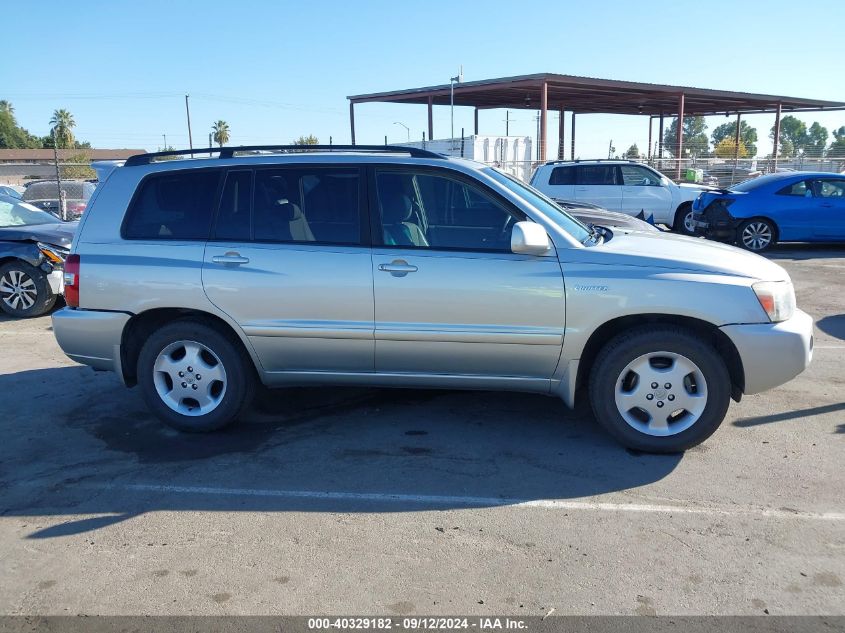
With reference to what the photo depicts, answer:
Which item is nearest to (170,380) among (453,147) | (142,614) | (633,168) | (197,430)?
(197,430)

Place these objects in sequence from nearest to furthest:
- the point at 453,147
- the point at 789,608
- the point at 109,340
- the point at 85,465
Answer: the point at 789,608 < the point at 85,465 < the point at 109,340 < the point at 453,147

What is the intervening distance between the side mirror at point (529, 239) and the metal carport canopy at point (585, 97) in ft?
74.6

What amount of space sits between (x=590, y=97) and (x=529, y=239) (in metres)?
30.9

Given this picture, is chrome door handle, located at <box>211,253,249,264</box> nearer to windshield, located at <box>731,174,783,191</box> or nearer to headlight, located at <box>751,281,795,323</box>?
headlight, located at <box>751,281,795,323</box>

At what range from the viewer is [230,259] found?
4754 millimetres

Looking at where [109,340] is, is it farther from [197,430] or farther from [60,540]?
[60,540]

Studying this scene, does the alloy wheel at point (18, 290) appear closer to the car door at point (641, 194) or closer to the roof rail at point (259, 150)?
the roof rail at point (259, 150)

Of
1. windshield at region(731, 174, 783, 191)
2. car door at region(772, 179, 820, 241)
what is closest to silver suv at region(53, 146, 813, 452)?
car door at region(772, 179, 820, 241)

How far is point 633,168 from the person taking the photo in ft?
53.3

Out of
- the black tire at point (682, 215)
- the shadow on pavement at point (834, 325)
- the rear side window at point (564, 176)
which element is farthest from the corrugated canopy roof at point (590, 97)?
the shadow on pavement at point (834, 325)

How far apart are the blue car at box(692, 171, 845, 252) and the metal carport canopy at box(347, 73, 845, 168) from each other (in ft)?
42.4

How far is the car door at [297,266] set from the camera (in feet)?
15.3

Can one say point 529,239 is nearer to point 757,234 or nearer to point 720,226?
point 720,226

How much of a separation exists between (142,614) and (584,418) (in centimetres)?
326
